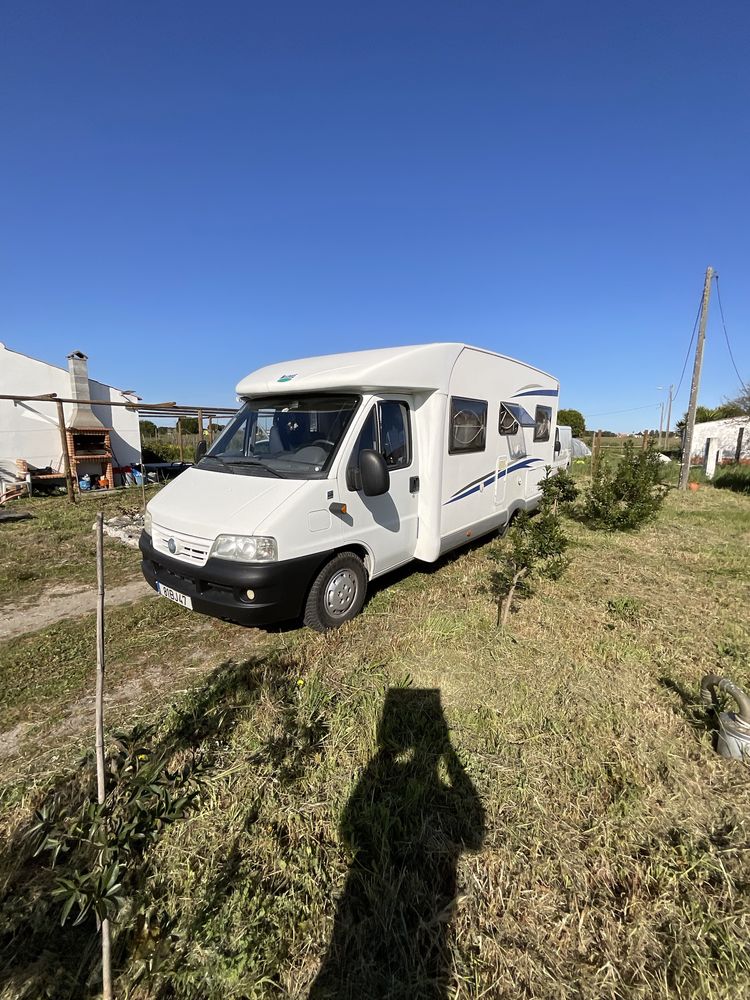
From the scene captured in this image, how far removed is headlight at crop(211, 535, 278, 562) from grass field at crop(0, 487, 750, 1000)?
86 centimetres

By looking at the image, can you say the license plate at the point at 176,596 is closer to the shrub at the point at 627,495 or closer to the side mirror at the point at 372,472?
the side mirror at the point at 372,472

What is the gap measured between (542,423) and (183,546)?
21.4 feet

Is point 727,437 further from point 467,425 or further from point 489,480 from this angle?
point 467,425

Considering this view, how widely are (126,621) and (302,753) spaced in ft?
9.18

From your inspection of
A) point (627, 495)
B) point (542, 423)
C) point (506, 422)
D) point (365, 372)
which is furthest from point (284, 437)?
point (627, 495)

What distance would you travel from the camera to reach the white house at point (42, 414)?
1294cm

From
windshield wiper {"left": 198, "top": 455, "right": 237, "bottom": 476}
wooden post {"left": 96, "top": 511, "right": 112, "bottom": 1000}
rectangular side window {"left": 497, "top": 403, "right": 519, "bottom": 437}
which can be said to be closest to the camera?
wooden post {"left": 96, "top": 511, "right": 112, "bottom": 1000}

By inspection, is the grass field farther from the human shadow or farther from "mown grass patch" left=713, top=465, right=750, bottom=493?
"mown grass patch" left=713, top=465, right=750, bottom=493

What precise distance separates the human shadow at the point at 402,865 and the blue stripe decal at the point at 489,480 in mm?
2987

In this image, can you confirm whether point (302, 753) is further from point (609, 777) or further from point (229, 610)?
point (609, 777)

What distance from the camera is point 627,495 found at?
7.89 metres

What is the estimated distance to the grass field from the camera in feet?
5.59

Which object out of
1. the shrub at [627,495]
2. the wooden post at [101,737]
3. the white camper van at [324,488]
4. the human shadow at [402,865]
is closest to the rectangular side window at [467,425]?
the white camper van at [324,488]

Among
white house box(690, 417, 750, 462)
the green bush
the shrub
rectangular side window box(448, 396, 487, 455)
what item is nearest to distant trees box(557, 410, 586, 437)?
white house box(690, 417, 750, 462)
